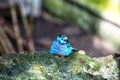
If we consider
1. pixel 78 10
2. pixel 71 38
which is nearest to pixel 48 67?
pixel 71 38

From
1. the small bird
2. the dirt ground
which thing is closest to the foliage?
the dirt ground

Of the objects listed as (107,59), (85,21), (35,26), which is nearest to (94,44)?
(85,21)

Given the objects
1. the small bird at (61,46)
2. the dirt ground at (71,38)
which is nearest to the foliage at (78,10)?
the dirt ground at (71,38)

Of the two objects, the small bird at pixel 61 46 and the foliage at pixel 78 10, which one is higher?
the foliage at pixel 78 10

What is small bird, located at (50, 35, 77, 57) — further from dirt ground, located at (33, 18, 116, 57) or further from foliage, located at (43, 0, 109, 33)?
foliage, located at (43, 0, 109, 33)

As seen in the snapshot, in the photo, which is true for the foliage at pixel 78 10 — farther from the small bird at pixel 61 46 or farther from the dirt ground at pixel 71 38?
the small bird at pixel 61 46

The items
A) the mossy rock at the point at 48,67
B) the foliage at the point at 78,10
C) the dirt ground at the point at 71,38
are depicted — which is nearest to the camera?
the mossy rock at the point at 48,67

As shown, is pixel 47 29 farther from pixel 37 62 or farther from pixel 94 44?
pixel 37 62
